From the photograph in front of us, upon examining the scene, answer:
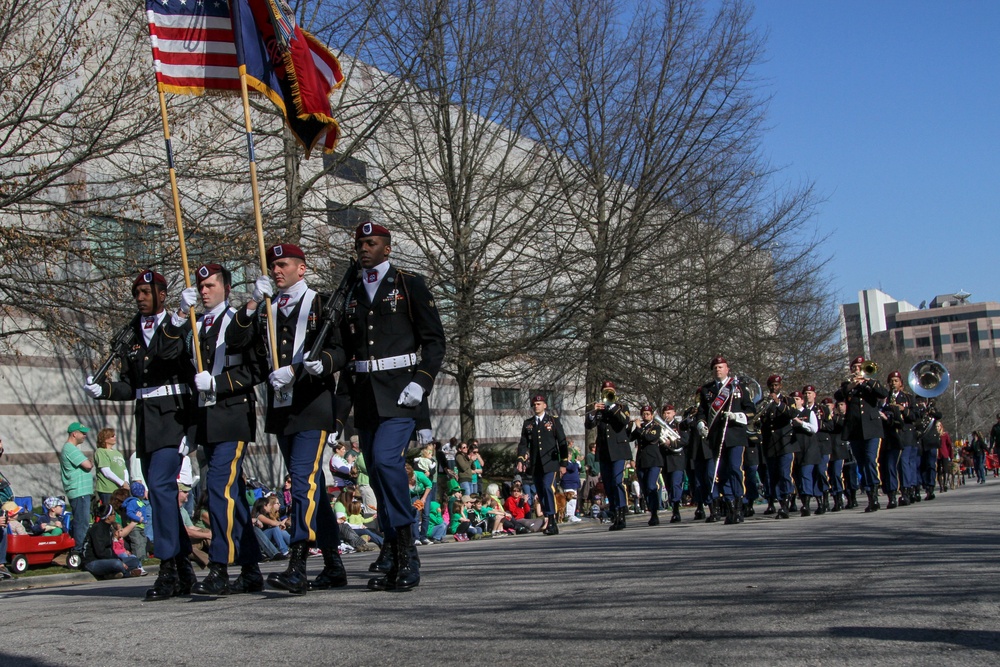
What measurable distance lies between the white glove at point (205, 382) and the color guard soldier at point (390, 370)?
863 millimetres

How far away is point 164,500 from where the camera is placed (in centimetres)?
736

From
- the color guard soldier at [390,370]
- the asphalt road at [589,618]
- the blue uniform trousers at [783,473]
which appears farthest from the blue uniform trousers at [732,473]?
the color guard soldier at [390,370]

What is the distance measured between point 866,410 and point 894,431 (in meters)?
0.81

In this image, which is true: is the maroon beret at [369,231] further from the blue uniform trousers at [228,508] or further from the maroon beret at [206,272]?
the blue uniform trousers at [228,508]

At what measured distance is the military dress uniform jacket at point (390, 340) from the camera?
6.88 metres

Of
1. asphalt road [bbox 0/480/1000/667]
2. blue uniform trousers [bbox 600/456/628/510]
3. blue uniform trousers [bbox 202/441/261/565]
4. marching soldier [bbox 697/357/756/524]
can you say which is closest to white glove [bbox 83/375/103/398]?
blue uniform trousers [bbox 202/441/261/565]

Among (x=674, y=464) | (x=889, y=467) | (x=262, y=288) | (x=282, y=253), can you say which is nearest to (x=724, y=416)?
(x=674, y=464)

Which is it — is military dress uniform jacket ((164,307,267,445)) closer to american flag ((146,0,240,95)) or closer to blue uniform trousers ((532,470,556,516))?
american flag ((146,0,240,95))

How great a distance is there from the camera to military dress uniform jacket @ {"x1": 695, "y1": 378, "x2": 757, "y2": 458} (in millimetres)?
15336

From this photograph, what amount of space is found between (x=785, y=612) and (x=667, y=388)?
22614mm

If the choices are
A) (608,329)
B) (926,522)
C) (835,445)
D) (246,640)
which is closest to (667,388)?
(608,329)

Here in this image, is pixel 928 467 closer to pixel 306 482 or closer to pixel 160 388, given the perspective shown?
pixel 306 482

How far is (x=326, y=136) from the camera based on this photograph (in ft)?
30.7

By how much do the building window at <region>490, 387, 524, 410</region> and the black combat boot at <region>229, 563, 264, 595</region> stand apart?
26.0 metres
